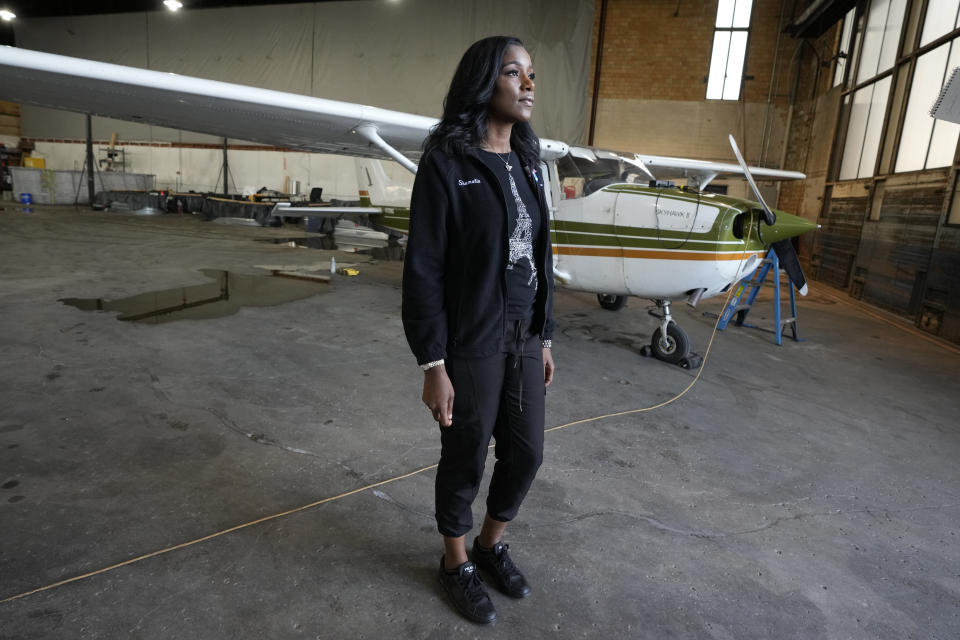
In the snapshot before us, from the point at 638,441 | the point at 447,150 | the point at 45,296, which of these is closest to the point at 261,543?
the point at 447,150

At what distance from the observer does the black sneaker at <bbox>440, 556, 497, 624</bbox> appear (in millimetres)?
1760

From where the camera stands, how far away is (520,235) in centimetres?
156

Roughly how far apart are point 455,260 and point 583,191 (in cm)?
395

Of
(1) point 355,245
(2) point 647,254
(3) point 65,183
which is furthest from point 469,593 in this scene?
(3) point 65,183

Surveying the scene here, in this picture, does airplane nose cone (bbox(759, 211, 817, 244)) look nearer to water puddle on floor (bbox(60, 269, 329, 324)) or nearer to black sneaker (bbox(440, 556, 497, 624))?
black sneaker (bbox(440, 556, 497, 624))

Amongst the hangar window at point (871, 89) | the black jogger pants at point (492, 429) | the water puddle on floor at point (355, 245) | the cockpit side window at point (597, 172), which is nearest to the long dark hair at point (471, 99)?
the black jogger pants at point (492, 429)

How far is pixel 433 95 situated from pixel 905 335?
1513cm

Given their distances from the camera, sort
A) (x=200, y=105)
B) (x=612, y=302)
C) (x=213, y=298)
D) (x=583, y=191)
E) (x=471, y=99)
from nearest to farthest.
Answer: (x=471, y=99) → (x=200, y=105) → (x=583, y=191) → (x=213, y=298) → (x=612, y=302)

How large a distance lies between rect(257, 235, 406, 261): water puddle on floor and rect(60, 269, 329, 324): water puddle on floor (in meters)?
3.22

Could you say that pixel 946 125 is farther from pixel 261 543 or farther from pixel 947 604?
pixel 261 543

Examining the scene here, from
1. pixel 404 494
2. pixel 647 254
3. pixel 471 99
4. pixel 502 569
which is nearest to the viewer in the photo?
pixel 471 99

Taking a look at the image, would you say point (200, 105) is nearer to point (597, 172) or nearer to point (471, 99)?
point (597, 172)

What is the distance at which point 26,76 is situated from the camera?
3.48m

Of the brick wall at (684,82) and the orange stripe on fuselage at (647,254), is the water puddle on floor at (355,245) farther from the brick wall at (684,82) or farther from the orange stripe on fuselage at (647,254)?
the brick wall at (684,82)
